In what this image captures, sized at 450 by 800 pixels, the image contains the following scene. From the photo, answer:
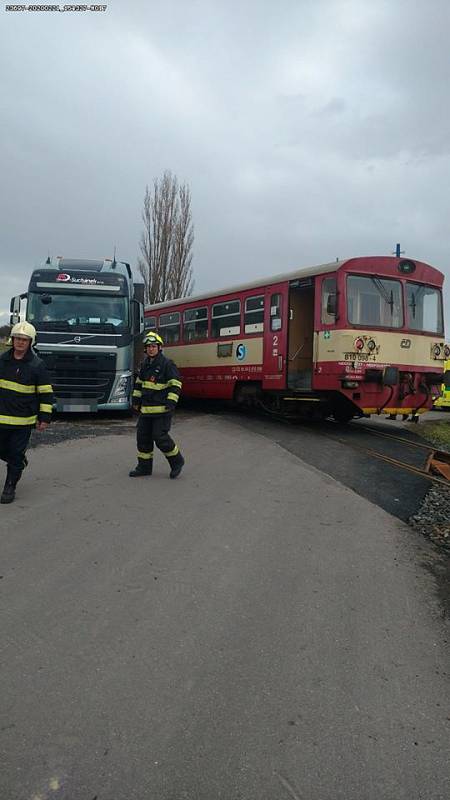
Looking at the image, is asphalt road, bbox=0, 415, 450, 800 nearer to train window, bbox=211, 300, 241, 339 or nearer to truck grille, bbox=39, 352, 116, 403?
truck grille, bbox=39, 352, 116, 403

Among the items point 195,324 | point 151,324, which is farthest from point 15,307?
point 151,324

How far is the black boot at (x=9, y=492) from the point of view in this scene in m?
5.70

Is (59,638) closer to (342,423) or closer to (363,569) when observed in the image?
(363,569)

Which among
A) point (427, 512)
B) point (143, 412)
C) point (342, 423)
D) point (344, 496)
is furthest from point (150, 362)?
point (342, 423)

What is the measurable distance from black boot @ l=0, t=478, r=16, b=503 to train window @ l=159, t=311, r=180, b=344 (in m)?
11.3

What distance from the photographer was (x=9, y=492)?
18.9 feet

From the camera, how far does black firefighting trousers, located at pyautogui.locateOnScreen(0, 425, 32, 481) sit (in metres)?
5.87

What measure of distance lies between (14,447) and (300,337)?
8377mm

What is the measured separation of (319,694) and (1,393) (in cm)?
439

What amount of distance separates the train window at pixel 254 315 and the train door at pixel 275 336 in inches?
7.1

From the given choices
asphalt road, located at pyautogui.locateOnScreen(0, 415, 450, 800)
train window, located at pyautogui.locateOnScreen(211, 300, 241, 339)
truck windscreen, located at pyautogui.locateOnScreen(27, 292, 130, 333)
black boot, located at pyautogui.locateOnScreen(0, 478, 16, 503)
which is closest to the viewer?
asphalt road, located at pyautogui.locateOnScreen(0, 415, 450, 800)

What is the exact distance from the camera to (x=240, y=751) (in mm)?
2334

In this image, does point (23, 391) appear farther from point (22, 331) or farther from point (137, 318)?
point (137, 318)

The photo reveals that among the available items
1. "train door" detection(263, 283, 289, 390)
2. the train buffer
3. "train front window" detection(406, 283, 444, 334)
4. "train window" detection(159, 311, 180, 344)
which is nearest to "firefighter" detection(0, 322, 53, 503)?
the train buffer
